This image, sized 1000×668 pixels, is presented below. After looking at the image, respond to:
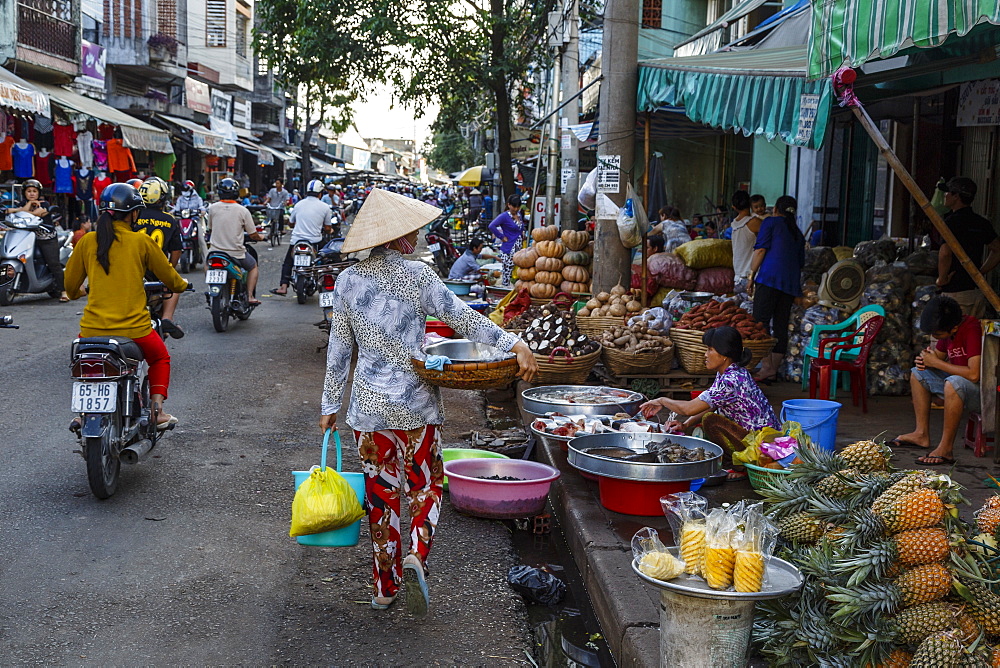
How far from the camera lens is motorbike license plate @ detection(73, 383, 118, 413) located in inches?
222

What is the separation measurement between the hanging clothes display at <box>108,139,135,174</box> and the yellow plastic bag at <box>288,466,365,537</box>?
20.2m

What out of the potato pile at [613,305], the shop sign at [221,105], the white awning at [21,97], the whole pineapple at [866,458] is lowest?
the whole pineapple at [866,458]

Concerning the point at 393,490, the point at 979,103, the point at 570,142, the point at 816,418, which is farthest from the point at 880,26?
the point at 570,142

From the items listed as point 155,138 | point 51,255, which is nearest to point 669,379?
point 51,255

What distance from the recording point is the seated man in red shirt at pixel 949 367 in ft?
20.2

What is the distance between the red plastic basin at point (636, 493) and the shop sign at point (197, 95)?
3318 centimetres

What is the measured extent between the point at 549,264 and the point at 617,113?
7.84 ft

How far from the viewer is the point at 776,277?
8.94 m

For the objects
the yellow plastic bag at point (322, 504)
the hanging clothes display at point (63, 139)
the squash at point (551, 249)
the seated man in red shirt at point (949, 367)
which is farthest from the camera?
the hanging clothes display at point (63, 139)

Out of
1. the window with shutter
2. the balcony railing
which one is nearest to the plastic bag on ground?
the balcony railing

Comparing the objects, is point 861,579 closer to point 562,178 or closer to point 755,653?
point 755,653

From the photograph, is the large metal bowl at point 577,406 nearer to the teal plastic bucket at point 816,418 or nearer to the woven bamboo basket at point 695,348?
the teal plastic bucket at point 816,418

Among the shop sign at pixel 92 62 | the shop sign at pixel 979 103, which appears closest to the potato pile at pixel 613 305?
the shop sign at pixel 979 103

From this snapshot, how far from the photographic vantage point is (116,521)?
5.52 metres
